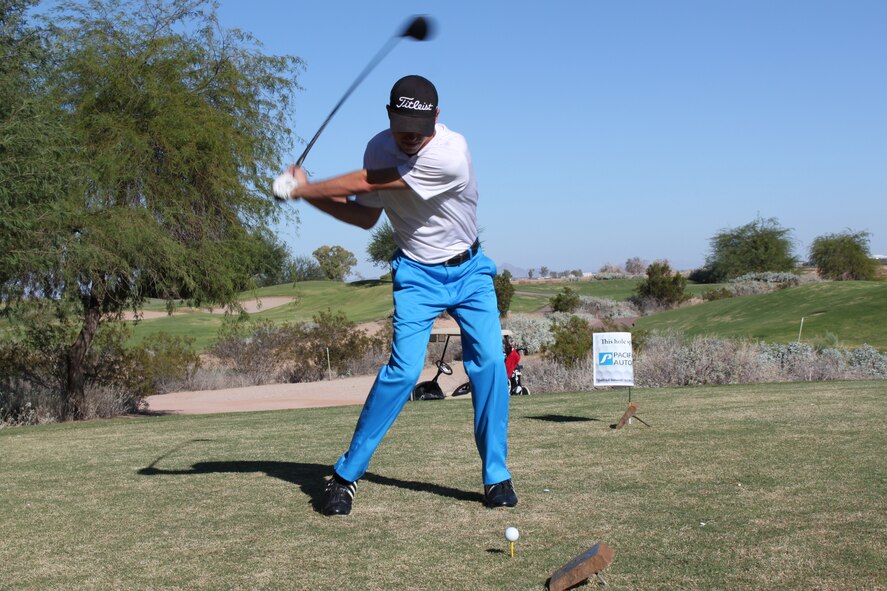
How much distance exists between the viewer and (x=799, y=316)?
24.9 meters

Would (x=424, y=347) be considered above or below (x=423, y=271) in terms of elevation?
below

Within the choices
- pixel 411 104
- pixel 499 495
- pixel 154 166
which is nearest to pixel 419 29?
pixel 411 104

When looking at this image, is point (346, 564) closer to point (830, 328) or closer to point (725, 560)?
point (725, 560)

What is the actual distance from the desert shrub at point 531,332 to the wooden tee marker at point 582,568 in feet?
80.7

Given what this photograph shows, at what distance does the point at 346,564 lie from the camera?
455 centimetres

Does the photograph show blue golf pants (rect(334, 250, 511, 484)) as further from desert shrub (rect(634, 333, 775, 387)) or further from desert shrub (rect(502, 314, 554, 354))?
desert shrub (rect(502, 314, 554, 354))

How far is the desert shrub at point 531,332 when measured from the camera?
29.8 m

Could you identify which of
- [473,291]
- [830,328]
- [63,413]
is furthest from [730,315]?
[473,291]

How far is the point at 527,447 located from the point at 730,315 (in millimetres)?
20949

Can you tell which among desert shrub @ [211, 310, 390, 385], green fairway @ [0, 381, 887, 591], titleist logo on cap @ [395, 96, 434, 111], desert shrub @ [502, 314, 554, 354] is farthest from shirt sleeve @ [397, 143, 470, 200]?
desert shrub @ [502, 314, 554, 354]

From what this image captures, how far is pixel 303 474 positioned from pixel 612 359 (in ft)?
13.6

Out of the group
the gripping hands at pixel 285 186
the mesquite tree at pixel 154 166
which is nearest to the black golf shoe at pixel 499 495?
the gripping hands at pixel 285 186

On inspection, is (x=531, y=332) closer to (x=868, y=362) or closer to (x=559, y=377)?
(x=559, y=377)

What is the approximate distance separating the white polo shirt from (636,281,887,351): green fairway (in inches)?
663
